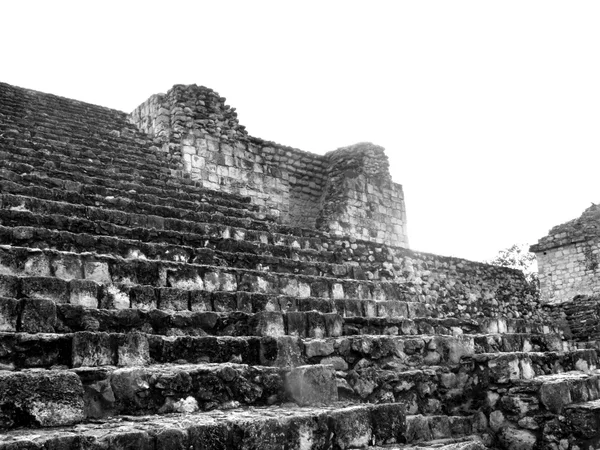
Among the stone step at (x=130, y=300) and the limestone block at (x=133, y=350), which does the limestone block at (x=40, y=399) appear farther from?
the stone step at (x=130, y=300)

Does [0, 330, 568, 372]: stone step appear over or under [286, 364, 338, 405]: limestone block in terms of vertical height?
over

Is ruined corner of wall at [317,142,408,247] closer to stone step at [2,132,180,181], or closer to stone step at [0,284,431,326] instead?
stone step at [2,132,180,181]

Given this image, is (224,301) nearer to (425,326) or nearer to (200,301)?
(200,301)

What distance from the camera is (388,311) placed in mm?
6199

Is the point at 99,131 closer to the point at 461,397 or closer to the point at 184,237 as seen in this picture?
the point at 184,237

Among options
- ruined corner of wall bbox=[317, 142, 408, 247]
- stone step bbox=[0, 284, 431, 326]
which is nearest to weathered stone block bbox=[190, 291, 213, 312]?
stone step bbox=[0, 284, 431, 326]

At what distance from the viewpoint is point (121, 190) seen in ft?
24.4

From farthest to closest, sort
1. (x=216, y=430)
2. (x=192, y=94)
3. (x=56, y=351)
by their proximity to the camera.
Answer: (x=192, y=94)
(x=56, y=351)
(x=216, y=430)

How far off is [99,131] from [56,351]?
25.4ft

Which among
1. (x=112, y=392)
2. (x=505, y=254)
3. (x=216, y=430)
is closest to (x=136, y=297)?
(x=112, y=392)

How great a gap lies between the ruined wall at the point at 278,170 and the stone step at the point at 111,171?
4.11 ft

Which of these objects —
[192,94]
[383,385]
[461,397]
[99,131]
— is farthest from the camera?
[192,94]

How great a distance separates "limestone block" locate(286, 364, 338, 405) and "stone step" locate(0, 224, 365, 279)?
2.39 metres

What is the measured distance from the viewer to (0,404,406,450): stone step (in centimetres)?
246
